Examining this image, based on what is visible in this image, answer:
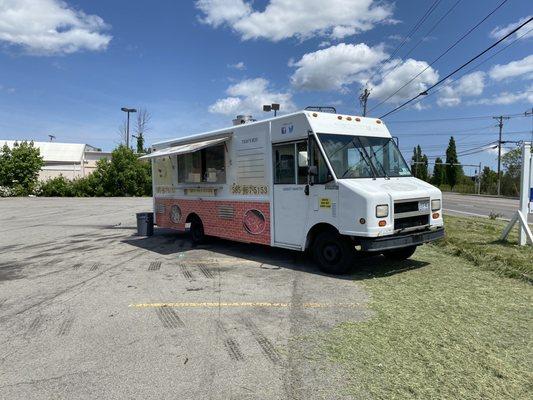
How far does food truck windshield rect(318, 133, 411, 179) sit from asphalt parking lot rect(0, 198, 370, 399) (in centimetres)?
196

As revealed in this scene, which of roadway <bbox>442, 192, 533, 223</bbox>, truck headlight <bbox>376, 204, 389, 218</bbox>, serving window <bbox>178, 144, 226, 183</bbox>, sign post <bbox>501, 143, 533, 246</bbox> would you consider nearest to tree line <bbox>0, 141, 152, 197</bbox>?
roadway <bbox>442, 192, 533, 223</bbox>

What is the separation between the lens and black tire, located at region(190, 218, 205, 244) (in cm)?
1125

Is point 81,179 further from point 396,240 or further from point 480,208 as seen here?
point 396,240

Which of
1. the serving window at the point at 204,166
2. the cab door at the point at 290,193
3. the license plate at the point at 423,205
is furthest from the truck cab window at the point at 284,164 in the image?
the license plate at the point at 423,205

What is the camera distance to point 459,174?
88.6m

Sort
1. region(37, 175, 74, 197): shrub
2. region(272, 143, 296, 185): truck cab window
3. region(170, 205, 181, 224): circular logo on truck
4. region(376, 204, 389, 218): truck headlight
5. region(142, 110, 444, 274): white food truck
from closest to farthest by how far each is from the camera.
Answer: region(376, 204, 389, 218): truck headlight → region(142, 110, 444, 274): white food truck → region(272, 143, 296, 185): truck cab window → region(170, 205, 181, 224): circular logo on truck → region(37, 175, 74, 197): shrub

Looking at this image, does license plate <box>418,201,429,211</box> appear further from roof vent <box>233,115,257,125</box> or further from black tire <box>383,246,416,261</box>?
roof vent <box>233,115,257,125</box>

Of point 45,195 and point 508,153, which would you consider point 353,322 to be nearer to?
point 45,195

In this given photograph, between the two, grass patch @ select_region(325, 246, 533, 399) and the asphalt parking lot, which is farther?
the asphalt parking lot

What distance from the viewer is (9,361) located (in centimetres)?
438

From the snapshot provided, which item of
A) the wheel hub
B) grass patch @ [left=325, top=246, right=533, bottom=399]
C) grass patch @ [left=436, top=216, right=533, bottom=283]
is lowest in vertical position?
grass patch @ [left=325, top=246, right=533, bottom=399]

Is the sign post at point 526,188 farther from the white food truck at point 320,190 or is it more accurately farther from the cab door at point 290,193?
the cab door at point 290,193

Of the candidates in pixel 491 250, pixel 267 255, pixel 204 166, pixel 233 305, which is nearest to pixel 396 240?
pixel 233 305

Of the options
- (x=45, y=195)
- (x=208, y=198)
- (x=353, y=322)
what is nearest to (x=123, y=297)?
(x=353, y=322)
